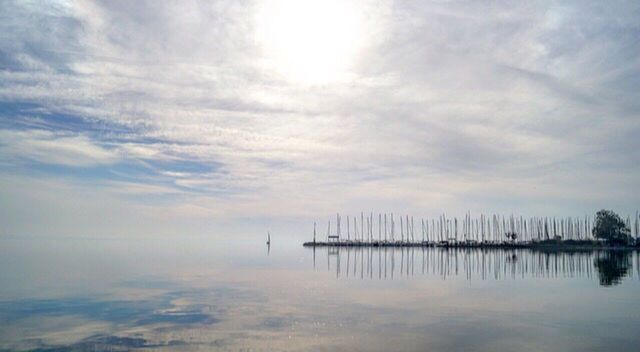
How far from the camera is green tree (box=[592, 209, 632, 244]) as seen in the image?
163125 millimetres

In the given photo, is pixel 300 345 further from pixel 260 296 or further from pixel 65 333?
pixel 260 296

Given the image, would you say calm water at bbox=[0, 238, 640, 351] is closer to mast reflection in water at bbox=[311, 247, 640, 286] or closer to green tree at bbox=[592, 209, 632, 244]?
mast reflection in water at bbox=[311, 247, 640, 286]

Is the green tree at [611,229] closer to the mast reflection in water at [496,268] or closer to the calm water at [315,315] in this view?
the mast reflection in water at [496,268]

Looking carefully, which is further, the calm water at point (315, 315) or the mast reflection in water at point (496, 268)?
the mast reflection in water at point (496, 268)

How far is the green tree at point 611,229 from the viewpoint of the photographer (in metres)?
163

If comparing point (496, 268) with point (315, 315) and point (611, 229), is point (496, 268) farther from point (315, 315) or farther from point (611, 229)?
point (611, 229)

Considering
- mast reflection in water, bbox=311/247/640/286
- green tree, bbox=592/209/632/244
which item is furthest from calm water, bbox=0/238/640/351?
green tree, bbox=592/209/632/244

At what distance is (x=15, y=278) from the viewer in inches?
2244

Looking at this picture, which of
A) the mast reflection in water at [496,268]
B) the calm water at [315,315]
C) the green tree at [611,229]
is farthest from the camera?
the green tree at [611,229]

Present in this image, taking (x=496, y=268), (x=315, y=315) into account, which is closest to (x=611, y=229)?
(x=496, y=268)

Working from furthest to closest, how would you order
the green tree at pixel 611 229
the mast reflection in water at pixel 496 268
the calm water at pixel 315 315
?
the green tree at pixel 611 229
the mast reflection in water at pixel 496 268
the calm water at pixel 315 315

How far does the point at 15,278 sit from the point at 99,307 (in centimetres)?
2820

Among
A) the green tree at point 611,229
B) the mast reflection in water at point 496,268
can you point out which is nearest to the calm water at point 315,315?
the mast reflection in water at point 496,268

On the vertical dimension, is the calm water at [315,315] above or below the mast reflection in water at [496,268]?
above
